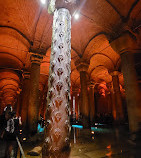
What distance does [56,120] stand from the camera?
4.22 feet

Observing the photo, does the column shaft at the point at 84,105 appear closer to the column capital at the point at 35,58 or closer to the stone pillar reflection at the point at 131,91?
the stone pillar reflection at the point at 131,91

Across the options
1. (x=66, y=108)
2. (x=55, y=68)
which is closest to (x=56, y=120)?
(x=66, y=108)

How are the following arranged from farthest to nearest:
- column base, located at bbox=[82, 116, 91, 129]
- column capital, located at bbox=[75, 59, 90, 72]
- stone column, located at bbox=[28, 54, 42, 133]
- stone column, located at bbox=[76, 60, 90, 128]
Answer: column capital, located at bbox=[75, 59, 90, 72] < stone column, located at bbox=[76, 60, 90, 128] < column base, located at bbox=[82, 116, 91, 129] < stone column, located at bbox=[28, 54, 42, 133]

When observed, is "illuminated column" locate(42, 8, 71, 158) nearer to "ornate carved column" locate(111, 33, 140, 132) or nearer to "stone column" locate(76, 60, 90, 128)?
"ornate carved column" locate(111, 33, 140, 132)

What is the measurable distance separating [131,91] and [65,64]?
11.0 ft

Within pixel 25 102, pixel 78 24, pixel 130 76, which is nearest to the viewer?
pixel 130 76

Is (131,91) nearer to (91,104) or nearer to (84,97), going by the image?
(84,97)

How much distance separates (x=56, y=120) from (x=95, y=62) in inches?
400

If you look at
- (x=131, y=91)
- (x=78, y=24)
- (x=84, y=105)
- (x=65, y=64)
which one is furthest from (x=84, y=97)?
(x=65, y=64)

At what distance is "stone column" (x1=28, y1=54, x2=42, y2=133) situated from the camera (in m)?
5.03

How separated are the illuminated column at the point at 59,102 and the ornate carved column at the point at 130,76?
329cm

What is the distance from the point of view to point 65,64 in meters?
1.55

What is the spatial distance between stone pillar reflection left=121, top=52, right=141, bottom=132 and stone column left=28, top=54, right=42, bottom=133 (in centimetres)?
414

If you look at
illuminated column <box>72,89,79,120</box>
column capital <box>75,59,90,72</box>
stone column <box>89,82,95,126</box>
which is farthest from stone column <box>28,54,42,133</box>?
illuminated column <box>72,89,79,120</box>
